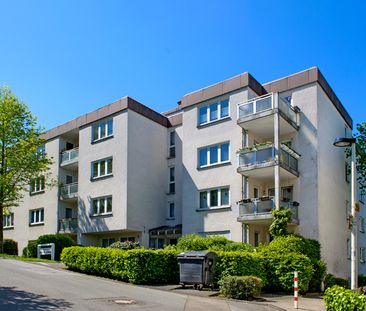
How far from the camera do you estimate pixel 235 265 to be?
17266 millimetres

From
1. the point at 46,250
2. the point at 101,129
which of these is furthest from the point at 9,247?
the point at 101,129

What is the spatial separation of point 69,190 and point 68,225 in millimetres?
2542

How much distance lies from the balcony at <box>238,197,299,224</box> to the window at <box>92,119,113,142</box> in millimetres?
11045

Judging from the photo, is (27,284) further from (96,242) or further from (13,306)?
(96,242)

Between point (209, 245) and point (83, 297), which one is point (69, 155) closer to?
point (209, 245)

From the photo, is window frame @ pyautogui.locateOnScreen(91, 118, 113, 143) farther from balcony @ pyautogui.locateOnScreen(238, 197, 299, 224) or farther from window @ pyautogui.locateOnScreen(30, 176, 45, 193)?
balcony @ pyautogui.locateOnScreen(238, 197, 299, 224)

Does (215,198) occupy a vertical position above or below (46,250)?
above

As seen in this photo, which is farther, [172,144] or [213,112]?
[172,144]

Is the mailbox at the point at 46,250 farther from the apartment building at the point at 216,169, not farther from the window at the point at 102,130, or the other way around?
the window at the point at 102,130

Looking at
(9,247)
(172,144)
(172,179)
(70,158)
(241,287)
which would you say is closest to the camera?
(241,287)

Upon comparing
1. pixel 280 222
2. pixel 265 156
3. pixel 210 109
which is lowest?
pixel 280 222

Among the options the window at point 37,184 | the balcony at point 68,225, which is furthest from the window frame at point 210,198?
the window at point 37,184

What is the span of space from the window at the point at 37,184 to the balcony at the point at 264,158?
16.9 metres

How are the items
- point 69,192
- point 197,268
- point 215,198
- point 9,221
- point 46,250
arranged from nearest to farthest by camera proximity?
1. point 197,268
2. point 215,198
3. point 46,250
4. point 69,192
5. point 9,221
